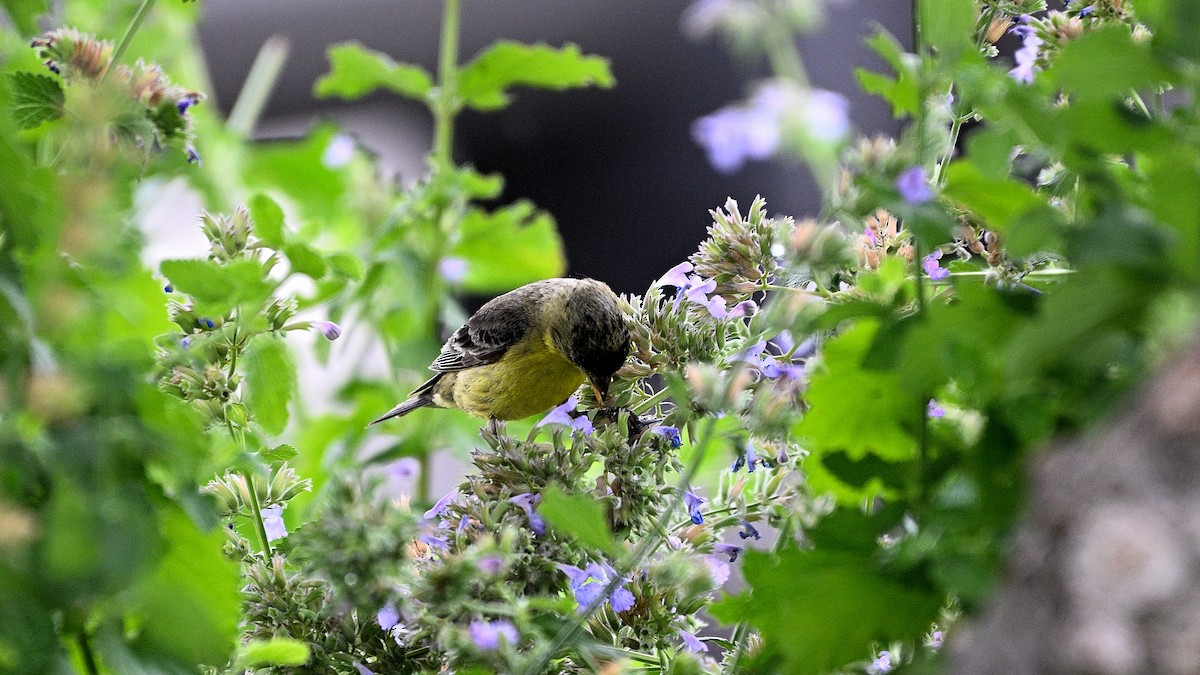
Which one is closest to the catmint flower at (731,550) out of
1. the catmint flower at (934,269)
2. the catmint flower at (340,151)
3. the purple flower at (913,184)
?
the catmint flower at (934,269)

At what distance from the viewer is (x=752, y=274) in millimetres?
854

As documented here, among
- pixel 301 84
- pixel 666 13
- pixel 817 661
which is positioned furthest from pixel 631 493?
pixel 301 84

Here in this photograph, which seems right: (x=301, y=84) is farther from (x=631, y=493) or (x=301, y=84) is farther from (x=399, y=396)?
(x=631, y=493)

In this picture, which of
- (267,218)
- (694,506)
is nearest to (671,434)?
(694,506)

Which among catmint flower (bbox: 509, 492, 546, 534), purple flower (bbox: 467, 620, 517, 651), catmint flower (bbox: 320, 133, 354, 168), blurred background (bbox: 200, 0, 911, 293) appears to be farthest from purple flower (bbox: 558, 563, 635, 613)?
blurred background (bbox: 200, 0, 911, 293)

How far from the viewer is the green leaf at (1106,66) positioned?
475 mm

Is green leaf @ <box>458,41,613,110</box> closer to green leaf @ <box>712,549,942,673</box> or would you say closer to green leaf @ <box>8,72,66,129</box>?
green leaf @ <box>8,72,66,129</box>

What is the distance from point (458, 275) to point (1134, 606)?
1.25 metres

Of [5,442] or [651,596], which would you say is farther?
[651,596]

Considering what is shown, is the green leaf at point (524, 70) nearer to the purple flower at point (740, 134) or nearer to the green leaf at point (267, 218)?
the purple flower at point (740, 134)

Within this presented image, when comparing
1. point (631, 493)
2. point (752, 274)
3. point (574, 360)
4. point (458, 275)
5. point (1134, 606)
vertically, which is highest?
point (1134, 606)

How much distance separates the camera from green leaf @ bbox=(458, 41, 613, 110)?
4.56 ft

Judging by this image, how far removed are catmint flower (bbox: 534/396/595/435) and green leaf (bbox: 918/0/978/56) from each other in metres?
0.42

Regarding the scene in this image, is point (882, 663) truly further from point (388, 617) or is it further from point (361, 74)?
point (361, 74)
